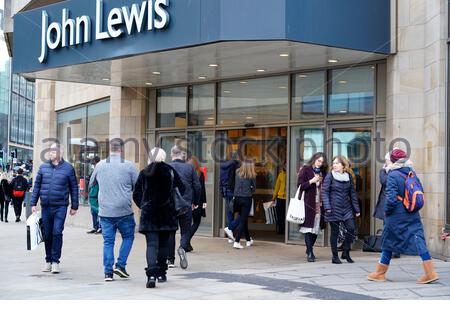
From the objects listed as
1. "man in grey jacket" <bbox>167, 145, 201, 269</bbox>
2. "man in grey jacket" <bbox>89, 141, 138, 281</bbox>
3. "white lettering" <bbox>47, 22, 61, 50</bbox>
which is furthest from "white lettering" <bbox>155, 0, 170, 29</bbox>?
"man in grey jacket" <bbox>89, 141, 138, 281</bbox>

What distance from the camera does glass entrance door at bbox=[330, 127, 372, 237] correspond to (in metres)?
13.2

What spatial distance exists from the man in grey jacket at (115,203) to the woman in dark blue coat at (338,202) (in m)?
3.32

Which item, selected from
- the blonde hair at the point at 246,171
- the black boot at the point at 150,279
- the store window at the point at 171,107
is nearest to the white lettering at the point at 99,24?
the store window at the point at 171,107

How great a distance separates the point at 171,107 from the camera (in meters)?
16.9

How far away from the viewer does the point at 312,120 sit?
13883 mm

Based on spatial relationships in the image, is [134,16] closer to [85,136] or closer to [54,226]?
[54,226]

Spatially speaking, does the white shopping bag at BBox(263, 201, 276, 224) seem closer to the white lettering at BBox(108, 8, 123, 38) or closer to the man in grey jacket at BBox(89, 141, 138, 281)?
the white lettering at BBox(108, 8, 123, 38)

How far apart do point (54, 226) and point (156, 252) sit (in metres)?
2.03

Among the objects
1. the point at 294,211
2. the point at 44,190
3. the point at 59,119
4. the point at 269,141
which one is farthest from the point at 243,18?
the point at 59,119

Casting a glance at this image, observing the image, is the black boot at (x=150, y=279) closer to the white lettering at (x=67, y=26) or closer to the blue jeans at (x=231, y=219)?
the blue jeans at (x=231, y=219)

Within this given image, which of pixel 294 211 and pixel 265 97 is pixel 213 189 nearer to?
pixel 265 97

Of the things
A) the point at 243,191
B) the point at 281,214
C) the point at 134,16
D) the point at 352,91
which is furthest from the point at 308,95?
the point at 134,16

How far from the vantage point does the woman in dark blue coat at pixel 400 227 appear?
8734 millimetres
